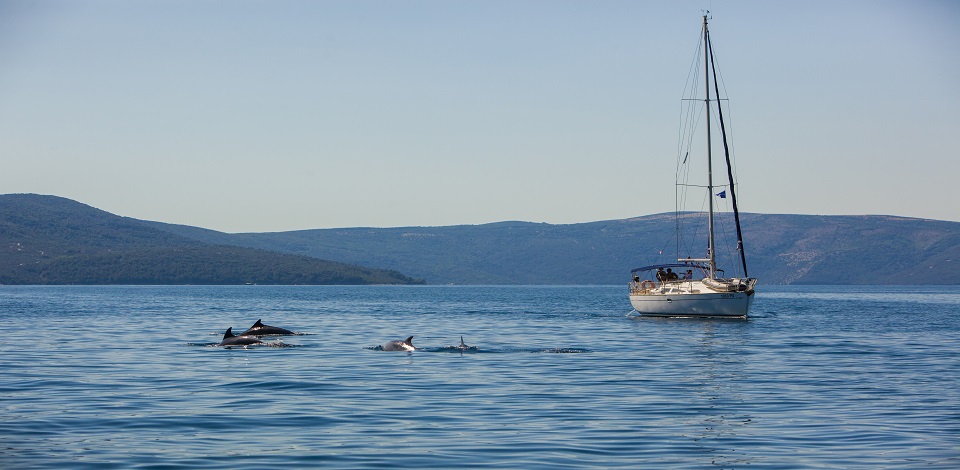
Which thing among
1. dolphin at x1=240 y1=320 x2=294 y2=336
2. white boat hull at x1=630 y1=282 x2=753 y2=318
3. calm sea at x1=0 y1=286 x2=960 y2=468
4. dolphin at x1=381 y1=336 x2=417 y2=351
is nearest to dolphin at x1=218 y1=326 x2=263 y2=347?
calm sea at x1=0 y1=286 x2=960 y2=468

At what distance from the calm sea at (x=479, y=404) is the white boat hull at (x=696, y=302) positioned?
783 inches

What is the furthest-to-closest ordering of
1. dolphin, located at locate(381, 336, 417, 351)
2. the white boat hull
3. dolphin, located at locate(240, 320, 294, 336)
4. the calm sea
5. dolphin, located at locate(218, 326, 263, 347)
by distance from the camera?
the white boat hull, dolphin, located at locate(240, 320, 294, 336), dolphin, located at locate(218, 326, 263, 347), dolphin, located at locate(381, 336, 417, 351), the calm sea

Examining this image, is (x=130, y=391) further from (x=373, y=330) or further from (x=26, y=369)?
(x=373, y=330)

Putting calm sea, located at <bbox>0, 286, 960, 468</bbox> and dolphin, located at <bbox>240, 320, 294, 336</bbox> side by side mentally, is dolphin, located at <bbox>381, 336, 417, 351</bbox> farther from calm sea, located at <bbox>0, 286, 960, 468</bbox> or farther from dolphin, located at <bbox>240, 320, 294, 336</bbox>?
dolphin, located at <bbox>240, 320, 294, 336</bbox>

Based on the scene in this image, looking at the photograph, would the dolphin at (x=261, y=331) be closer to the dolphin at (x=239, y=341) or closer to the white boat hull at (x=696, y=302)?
the dolphin at (x=239, y=341)

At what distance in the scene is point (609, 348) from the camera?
151 feet

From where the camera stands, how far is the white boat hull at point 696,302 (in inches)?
2721

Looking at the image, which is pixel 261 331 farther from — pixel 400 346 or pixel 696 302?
pixel 696 302

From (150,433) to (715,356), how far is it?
2544 centimetres

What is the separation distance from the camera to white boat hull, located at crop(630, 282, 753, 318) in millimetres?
69125

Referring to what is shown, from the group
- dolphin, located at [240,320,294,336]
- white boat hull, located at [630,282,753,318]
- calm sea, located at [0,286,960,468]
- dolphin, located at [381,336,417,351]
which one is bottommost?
calm sea, located at [0,286,960,468]

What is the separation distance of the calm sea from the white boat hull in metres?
19.9

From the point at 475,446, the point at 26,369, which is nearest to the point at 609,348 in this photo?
the point at 26,369

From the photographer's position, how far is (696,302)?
6988 cm
